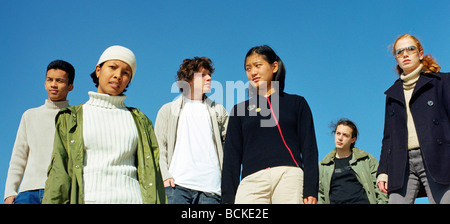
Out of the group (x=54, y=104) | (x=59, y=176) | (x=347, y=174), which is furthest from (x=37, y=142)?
(x=347, y=174)

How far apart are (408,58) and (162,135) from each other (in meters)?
3.52

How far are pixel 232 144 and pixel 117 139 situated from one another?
151 cm

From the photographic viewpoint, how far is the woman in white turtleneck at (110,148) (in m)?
5.27

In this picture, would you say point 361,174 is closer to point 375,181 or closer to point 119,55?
point 375,181

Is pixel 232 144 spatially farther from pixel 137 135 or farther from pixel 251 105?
pixel 137 135

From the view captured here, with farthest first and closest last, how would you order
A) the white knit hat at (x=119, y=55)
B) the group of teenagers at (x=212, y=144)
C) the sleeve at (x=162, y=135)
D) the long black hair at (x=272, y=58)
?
the sleeve at (x=162, y=135) < the long black hair at (x=272, y=58) < the white knit hat at (x=119, y=55) < the group of teenagers at (x=212, y=144)

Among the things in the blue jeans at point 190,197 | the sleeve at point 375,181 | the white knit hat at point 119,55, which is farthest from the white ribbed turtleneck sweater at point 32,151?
the sleeve at point 375,181

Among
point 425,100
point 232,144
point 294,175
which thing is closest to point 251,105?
point 232,144

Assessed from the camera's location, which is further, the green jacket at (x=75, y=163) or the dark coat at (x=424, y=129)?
the dark coat at (x=424, y=129)

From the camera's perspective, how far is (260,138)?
6.31 metres

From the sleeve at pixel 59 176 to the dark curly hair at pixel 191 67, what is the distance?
133 inches

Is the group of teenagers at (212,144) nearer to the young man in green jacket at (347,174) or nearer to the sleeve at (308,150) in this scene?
the sleeve at (308,150)

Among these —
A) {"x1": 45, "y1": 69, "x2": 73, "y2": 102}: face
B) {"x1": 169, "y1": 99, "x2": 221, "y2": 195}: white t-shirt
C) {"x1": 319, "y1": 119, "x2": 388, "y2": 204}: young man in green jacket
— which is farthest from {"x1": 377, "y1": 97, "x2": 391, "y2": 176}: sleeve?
{"x1": 45, "y1": 69, "x2": 73, "y2": 102}: face

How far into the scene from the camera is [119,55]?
232 inches
